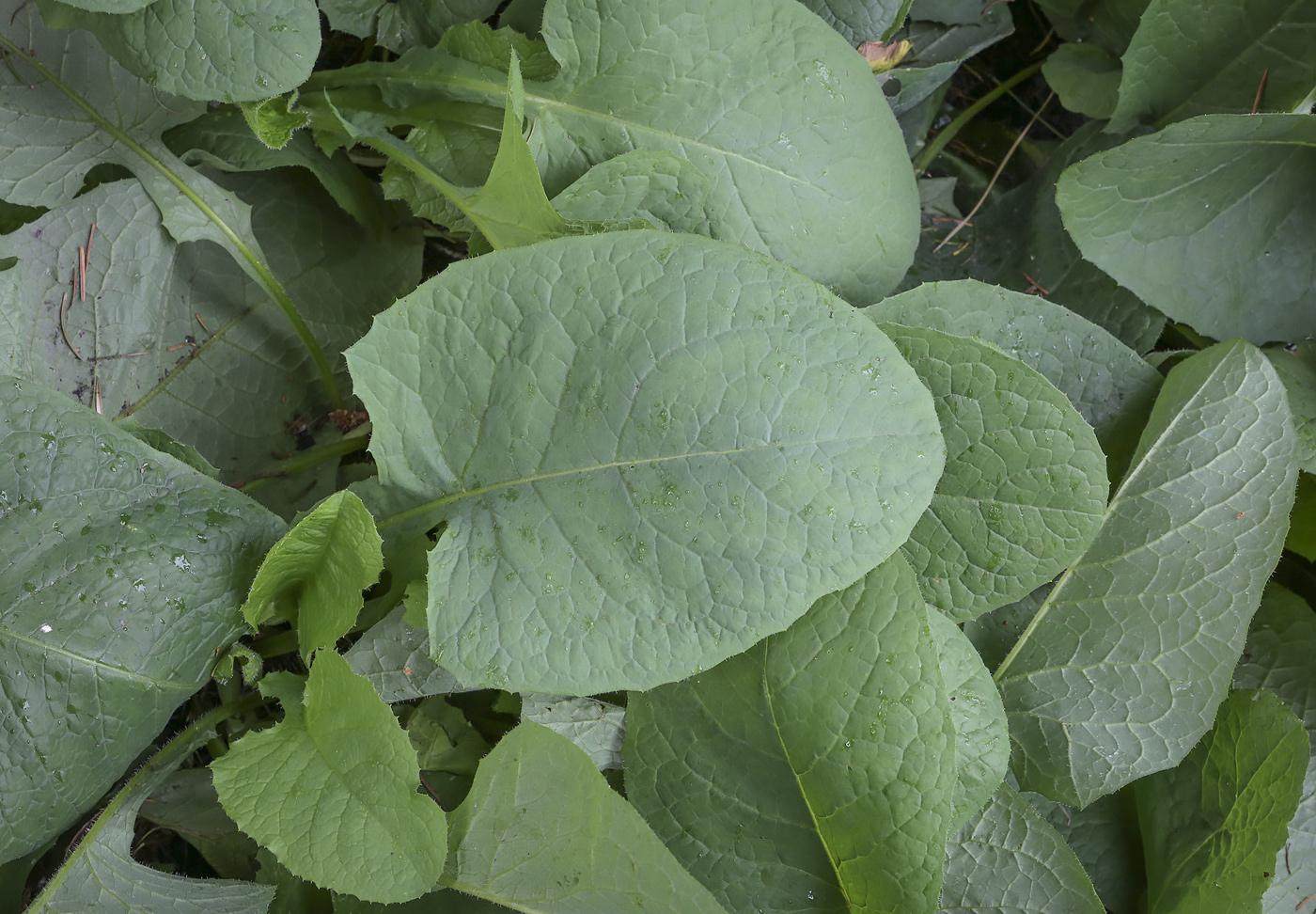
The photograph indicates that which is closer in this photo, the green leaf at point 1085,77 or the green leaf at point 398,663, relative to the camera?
the green leaf at point 398,663

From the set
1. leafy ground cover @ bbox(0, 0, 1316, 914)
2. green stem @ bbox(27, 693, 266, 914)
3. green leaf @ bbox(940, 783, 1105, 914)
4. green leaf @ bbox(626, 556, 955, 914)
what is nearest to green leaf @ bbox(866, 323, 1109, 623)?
leafy ground cover @ bbox(0, 0, 1316, 914)

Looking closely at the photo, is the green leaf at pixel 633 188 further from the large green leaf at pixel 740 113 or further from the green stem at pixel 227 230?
the green stem at pixel 227 230

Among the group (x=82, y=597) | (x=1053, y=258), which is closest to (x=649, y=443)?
(x=82, y=597)

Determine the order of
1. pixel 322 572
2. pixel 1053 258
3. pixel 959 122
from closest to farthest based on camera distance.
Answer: pixel 322 572
pixel 1053 258
pixel 959 122

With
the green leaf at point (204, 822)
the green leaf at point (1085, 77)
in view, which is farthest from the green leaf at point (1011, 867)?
the green leaf at point (1085, 77)

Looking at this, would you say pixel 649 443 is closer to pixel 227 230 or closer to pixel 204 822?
pixel 227 230

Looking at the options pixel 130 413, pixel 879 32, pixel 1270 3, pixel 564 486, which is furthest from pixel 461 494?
pixel 1270 3
